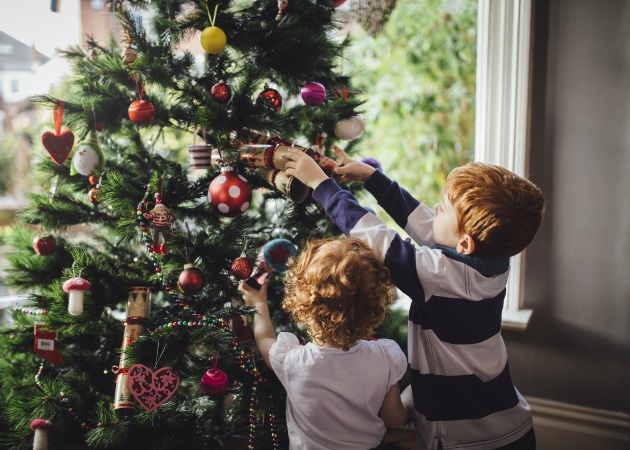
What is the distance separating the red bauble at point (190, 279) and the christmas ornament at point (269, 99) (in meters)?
0.40

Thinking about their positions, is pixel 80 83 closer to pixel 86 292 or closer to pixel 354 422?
pixel 86 292

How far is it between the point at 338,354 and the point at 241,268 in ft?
0.90

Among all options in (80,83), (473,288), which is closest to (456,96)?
(473,288)

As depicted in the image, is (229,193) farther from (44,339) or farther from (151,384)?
(44,339)

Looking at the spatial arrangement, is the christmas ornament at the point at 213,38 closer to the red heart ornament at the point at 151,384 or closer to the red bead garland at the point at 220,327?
the red bead garland at the point at 220,327

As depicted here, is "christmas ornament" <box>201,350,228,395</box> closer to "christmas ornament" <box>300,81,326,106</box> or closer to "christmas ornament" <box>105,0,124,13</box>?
"christmas ornament" <box>300,81,326,106</box>

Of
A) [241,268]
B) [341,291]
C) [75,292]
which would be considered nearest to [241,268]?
[241,268]

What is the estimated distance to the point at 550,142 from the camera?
1622mm

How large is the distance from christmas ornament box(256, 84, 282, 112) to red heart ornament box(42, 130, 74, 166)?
461 millimetres

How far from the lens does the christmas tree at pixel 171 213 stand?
1104 millimetres

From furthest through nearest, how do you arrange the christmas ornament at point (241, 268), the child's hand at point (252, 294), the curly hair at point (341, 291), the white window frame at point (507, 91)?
1. the white window frame at point (507, 91)
2. the child's hand at point (252, 294)
3. the christmas ornament at point (241, 268)
4. the curly hair at point (341, 291)

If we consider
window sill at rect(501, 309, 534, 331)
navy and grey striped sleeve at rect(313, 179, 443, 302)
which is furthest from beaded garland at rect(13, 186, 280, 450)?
window sill at rect(501, 309, 534, 331)

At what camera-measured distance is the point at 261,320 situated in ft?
3.93

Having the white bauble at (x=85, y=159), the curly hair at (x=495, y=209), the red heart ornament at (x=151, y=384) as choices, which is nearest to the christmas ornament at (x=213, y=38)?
the white bauble at (x=85, y=159)
